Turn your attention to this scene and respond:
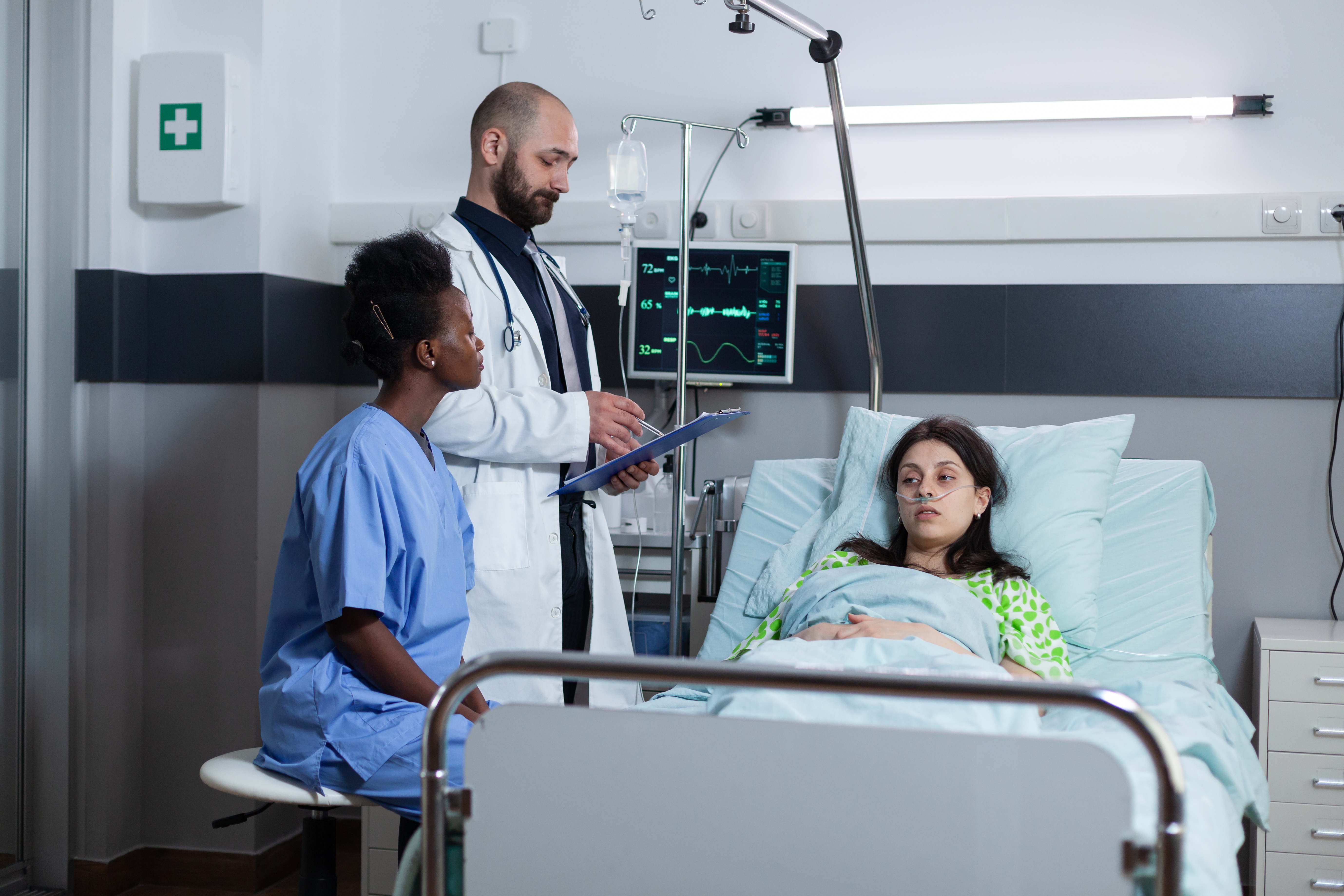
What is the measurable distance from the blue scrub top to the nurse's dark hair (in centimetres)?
86

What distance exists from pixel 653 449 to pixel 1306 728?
149 centimetres

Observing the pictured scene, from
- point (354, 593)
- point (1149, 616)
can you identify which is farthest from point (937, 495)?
point (354, 593)

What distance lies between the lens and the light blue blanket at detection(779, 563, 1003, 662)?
188 cm

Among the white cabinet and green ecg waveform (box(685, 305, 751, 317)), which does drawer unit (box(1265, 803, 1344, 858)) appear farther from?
the white cabinet

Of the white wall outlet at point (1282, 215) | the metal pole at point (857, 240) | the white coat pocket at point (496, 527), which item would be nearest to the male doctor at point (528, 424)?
the white coat pocket at point (496, 527)

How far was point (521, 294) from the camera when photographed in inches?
90.7

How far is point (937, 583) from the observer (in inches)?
76.7

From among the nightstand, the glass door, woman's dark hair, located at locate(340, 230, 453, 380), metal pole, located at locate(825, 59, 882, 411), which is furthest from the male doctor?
the nightstand

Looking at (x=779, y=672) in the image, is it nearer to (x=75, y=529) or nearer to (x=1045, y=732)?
(x=1045, y=732)

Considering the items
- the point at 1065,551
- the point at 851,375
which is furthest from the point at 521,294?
the point at 1065,551

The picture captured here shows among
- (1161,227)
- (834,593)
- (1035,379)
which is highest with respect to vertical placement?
(1161,227)

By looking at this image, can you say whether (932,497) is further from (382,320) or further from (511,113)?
(511,113)

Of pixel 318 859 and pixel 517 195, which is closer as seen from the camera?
pixel 318 859

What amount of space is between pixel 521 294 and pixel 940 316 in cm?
113
